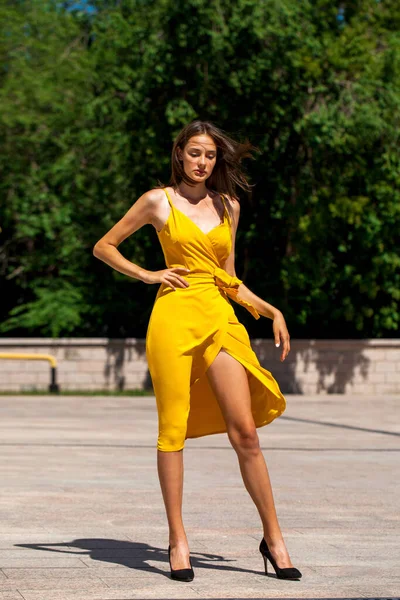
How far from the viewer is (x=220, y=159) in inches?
224

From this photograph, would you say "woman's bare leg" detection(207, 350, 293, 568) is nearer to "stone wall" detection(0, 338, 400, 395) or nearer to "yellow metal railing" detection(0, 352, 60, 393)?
"yellow metal railing" detection(0, 352, 60, 393)

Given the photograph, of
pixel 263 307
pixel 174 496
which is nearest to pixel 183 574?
pixel 174 496

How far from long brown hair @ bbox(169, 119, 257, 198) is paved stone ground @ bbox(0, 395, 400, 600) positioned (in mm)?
1834

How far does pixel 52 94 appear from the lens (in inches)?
1094

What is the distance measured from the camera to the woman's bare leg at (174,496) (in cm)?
523

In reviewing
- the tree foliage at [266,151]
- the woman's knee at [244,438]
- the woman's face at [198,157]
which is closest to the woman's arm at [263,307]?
the woman's face at [198,157]

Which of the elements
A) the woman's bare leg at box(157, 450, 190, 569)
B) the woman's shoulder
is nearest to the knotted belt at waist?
the woman's shoulder

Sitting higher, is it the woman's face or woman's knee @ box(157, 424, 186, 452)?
the woman's face

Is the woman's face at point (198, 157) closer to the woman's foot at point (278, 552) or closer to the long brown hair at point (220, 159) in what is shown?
the long brown hair at point (220, 159)

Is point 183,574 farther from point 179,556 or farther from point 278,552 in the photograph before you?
point 278,552

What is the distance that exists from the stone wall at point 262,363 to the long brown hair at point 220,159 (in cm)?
1763

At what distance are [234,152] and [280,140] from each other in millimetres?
17150

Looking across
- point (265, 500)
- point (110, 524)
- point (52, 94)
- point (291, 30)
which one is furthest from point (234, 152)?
point (52, 94)

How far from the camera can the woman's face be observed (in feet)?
18.1
